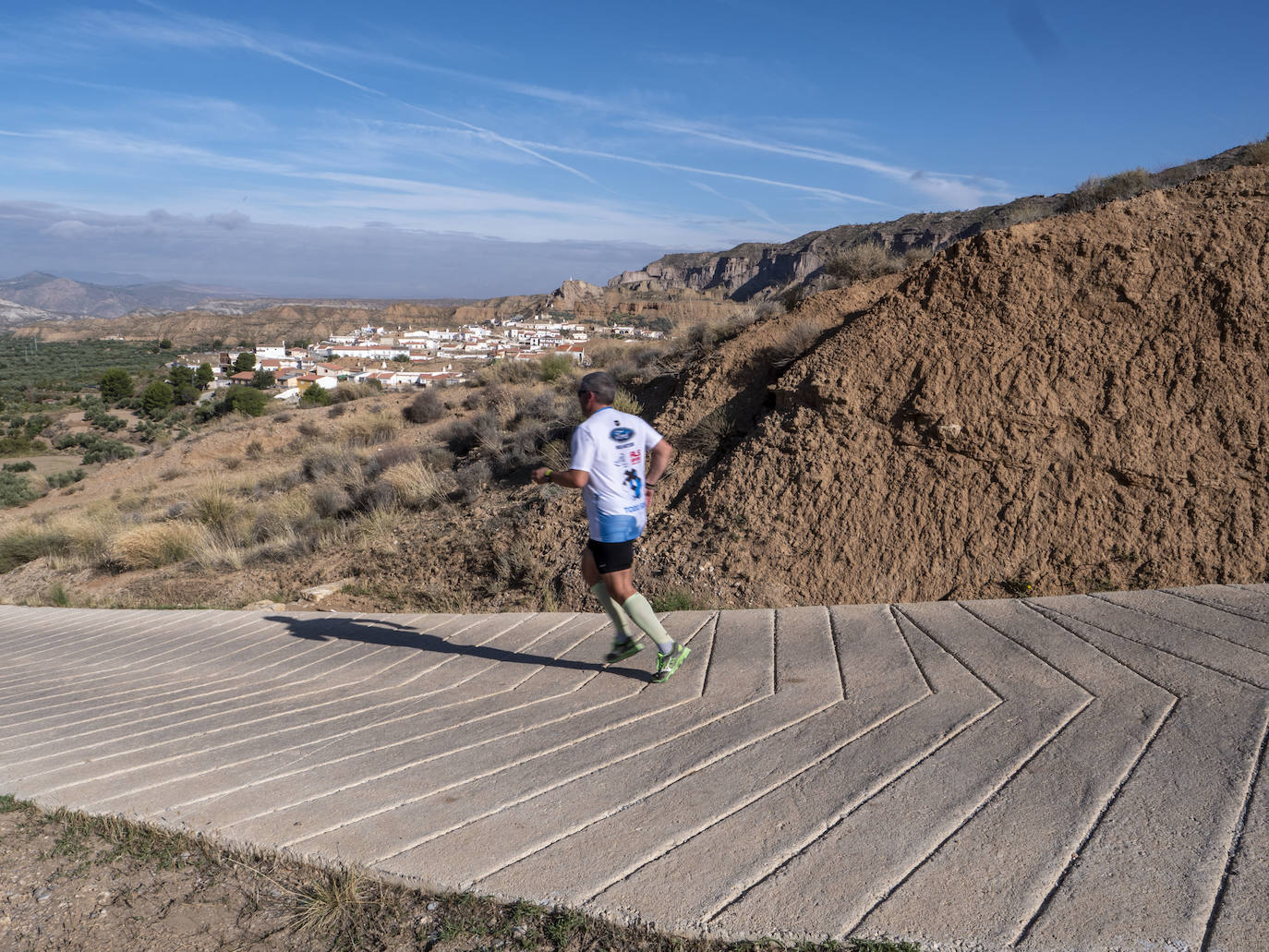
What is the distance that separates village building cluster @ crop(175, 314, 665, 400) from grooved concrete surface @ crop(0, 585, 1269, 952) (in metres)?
27.8

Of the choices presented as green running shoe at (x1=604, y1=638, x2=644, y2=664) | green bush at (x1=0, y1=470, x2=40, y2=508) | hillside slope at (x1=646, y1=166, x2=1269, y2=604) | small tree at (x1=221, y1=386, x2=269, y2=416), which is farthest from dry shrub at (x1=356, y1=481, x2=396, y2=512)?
small tree at (x1=221, y1=386, x2=269, y2=416)

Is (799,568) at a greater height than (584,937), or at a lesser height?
greater

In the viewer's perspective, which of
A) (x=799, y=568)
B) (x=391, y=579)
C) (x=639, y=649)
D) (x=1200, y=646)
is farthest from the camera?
(x=391, y=579)

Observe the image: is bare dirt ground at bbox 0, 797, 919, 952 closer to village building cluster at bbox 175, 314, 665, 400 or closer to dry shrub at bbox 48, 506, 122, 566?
dry shrub at bbox 48, 506, 122, 566

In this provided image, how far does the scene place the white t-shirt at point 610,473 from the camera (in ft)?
14.0

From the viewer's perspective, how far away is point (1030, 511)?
574 cm

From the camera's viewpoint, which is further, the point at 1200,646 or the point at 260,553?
the point at 260,553

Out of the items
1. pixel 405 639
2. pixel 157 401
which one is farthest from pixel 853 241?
pixel 157 401

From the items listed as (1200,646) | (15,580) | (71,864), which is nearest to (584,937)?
(71,864)

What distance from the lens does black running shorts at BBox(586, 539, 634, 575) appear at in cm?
432

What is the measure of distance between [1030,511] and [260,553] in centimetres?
965

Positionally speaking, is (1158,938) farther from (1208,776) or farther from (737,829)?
(737,829)

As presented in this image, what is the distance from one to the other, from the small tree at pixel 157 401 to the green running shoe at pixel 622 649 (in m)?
48.5

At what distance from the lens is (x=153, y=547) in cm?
1224
